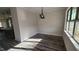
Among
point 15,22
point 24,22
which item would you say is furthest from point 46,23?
point 15,22

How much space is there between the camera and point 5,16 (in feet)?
21.5

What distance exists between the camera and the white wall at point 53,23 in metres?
5.92

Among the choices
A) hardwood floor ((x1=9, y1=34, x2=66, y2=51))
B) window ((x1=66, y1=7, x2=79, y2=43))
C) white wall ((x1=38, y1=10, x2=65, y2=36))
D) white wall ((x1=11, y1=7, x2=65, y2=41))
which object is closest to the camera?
window ((x1=66, y1=7, x2=79, y2=43))

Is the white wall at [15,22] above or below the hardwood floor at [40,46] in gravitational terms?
above

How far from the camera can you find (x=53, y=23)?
20.7 feet

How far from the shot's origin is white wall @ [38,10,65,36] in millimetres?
5919

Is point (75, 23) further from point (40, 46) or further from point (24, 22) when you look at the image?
point (24, 22)

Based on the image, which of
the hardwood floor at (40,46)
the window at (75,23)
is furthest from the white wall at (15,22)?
the window at (75,23)

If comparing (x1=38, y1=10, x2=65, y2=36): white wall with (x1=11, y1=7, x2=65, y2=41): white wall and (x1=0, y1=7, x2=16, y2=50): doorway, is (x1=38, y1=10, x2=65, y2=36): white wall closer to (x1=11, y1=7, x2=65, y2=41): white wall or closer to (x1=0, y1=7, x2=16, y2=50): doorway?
(x1=11, y1=7, x2=65, y2=41): white wall

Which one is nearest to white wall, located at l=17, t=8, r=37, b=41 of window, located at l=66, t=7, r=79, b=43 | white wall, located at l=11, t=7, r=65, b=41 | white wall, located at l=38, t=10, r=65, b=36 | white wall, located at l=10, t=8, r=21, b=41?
white wall, located at l=11, t=7, r=65, b=41

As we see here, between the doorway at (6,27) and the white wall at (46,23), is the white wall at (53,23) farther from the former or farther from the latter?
the doorway at (6,27)

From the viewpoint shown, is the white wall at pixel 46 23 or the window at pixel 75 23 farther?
the white wall at pixel 46 23
